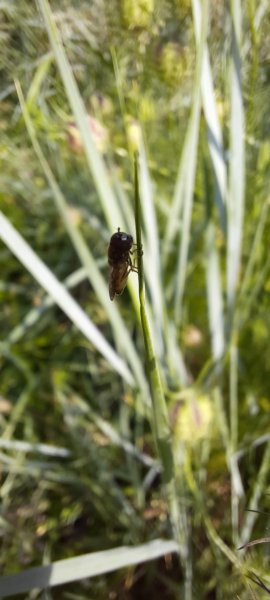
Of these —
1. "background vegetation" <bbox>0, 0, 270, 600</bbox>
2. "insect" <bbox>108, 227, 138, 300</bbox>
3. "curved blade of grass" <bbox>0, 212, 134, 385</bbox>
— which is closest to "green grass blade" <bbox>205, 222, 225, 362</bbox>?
"background vegetation" <bbox>0, 0, 270, 600</bbox>

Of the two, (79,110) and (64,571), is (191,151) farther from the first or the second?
(64,571)

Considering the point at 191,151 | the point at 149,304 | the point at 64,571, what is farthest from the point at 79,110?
the point at 64,571

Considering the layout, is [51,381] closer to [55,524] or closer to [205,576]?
[55,524]

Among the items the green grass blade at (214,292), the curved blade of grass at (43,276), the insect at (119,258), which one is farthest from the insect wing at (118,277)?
the green grass blade at (214,292)

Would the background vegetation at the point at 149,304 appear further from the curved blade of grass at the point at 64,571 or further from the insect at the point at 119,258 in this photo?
the insect at the point at 119,258

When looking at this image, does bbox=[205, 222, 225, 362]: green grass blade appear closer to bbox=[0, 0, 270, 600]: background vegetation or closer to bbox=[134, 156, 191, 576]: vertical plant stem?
bbox=[0, 0, 270, 600]: background vegetation

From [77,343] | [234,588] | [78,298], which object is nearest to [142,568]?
[234,588]
